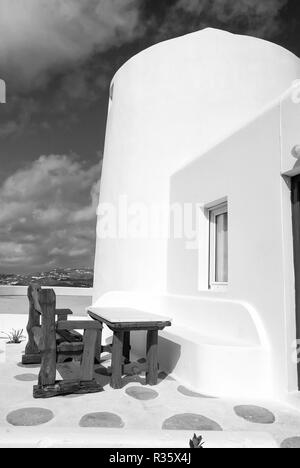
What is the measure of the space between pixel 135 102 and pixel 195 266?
4530 millimetres

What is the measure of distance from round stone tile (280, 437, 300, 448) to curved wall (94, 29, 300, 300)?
4564 millimetres

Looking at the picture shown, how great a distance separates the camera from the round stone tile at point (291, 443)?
2.78 meters

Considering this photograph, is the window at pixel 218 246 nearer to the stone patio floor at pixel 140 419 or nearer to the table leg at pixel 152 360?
the table leg at pixel 152 360

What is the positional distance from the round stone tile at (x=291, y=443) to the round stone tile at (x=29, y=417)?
2.17 metres

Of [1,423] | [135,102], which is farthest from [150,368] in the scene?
[135,102]

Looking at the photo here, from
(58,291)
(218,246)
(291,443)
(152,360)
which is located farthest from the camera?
(58,291)

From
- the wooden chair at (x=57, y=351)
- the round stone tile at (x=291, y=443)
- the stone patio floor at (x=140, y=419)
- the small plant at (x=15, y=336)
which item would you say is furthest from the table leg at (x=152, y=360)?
the small plant at (x=15, y=336)

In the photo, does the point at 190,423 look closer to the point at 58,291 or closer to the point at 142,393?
the point at 142,393

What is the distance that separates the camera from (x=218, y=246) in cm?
608

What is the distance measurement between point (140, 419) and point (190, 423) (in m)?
0.50

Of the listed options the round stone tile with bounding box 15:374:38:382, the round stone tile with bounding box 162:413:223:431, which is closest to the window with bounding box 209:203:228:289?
the round stone tile with bounding box 162:413:223:431

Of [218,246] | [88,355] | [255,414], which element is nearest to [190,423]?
[255,414]

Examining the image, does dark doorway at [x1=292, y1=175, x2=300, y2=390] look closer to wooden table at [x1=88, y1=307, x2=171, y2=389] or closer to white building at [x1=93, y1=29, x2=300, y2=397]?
white building at [x1=93, y1=29, x2=300, y2=397]

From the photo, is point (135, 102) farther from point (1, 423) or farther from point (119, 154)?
point (1, 423)
